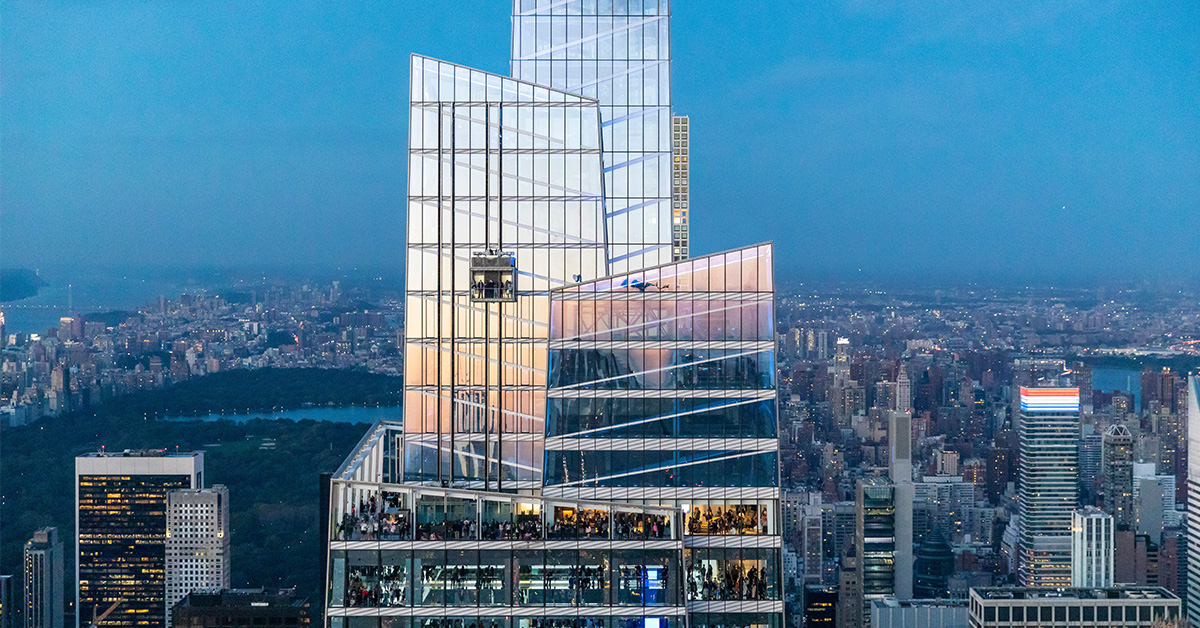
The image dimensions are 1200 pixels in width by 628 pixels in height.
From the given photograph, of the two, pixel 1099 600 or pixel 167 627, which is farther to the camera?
pixel 167 627

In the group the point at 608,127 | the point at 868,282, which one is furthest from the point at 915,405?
the point at 608,127

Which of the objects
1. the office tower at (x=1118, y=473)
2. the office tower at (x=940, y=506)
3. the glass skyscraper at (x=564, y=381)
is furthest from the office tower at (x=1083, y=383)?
the glass skyscraper at (x=564, y=381)

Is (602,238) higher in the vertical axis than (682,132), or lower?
lower

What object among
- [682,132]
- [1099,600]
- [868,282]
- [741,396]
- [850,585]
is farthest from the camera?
[850,585]

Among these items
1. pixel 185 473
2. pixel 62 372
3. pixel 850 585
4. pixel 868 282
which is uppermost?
pixel 868 282

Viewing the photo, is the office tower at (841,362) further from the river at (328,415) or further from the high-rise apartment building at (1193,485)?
the river at (328,415)

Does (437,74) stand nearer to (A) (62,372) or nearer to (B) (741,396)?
(B) (741,396)
